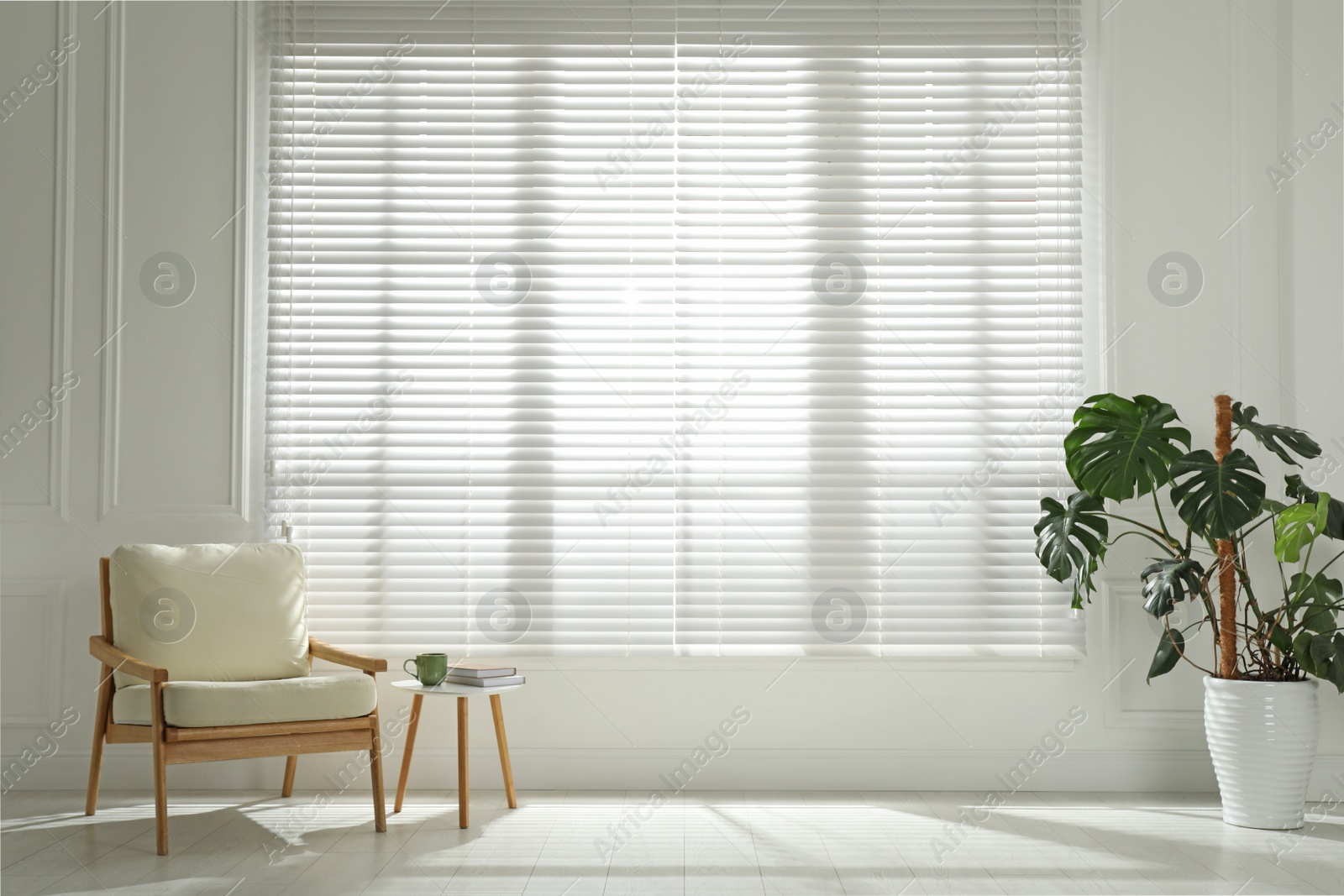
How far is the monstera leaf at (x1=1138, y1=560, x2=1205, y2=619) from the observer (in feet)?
10.3

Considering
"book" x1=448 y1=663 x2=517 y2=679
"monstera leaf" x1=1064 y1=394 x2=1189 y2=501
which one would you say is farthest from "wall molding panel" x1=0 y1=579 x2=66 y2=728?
"monstera leaf" x1=1064 y1=394 x2=1189 y2=501

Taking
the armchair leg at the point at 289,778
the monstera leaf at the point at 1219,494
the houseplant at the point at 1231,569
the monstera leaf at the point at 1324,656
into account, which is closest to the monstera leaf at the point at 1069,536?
the houseplant at the point at 1231,569

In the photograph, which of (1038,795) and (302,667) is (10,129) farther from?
(1038,795)

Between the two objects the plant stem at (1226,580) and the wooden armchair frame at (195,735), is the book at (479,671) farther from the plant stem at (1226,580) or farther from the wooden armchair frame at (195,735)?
the plant stem at (1226,580)

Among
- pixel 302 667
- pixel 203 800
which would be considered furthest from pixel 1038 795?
pixel 203 800

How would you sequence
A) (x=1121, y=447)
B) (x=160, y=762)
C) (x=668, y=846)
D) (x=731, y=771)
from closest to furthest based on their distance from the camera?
1. (x=160, y=762)
2. (x=668, y=846)
3. (x=1121, y=447)
4. (x=731, y=771)

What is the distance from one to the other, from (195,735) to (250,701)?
176mm

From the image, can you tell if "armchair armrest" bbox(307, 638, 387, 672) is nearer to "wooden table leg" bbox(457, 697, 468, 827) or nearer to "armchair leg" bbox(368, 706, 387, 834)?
"armchair leg" bbox(368, 706, 387, 834)

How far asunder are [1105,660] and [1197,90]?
2.27 meters

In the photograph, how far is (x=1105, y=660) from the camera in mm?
3727

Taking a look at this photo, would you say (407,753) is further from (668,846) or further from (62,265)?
(62,265)

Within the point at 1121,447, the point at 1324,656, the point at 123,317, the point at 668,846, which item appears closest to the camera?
the point at 668,846

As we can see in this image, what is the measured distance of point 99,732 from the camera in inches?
127

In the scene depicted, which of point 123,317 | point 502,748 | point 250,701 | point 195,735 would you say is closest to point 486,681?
point 502,748
